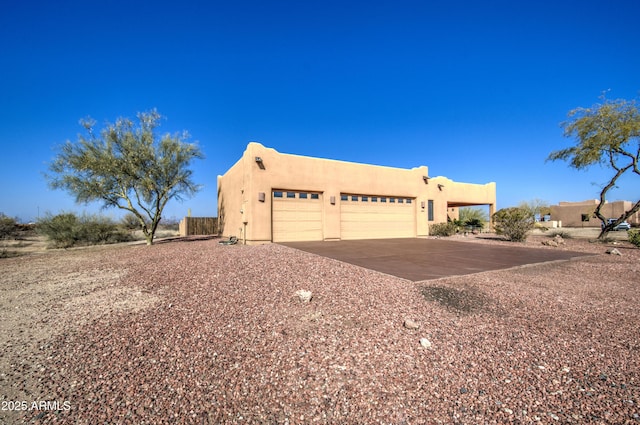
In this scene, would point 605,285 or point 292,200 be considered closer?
point 605,285

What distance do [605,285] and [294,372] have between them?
6.46 meters

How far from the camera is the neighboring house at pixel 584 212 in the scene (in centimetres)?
3562

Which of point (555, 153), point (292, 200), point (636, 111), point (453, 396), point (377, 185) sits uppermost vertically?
point (636, 111)

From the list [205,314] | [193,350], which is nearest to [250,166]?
[205,314]

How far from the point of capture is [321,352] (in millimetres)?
2814

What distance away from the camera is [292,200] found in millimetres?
12578

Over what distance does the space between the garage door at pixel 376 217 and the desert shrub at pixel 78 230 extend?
1353 centimetres

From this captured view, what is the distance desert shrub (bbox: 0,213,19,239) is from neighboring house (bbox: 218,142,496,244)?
12.8 meters

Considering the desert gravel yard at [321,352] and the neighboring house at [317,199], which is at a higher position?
the neighboring house at [317,199]

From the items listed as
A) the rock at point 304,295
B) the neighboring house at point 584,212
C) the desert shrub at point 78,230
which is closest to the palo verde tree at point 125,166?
the desert shrub at point 78,230

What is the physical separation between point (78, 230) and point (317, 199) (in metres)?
12.7

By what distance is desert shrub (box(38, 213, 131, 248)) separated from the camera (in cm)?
1405

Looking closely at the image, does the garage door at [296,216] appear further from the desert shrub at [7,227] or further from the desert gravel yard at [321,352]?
the desert shrub at [7,227]

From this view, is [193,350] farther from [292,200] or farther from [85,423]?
[292,200]
